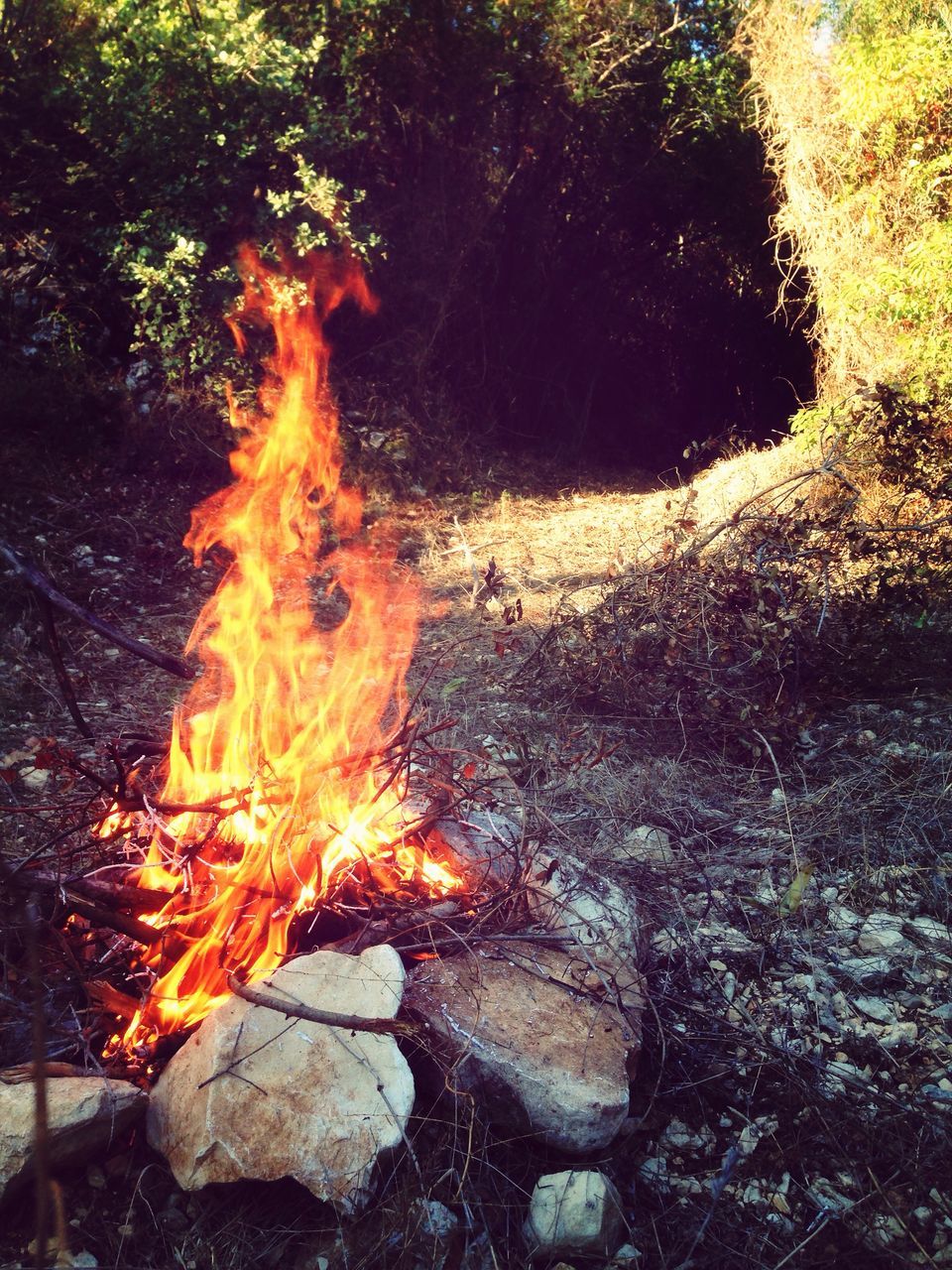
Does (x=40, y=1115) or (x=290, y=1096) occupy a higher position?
(x=40, y=1115)

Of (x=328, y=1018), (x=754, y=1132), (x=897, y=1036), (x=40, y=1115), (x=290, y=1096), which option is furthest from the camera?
(x=897, y=1036)

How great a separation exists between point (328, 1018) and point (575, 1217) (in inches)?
24.7

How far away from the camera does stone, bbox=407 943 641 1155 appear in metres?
2.01

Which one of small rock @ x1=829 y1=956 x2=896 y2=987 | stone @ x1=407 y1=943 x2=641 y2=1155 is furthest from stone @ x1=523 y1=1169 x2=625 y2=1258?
small rock @ x1=829 y1=956 x2=896 y2=987

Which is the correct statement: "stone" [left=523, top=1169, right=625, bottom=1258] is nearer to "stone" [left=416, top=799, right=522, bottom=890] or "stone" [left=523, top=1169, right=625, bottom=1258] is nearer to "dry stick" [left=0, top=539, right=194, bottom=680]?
"stone" [left=416, top=799, right=522, bottom=890]

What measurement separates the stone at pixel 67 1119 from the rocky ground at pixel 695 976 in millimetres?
96

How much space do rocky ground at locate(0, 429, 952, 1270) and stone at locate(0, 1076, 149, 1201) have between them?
96mm

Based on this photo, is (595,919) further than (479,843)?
No

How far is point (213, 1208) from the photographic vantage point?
1861 millimetres

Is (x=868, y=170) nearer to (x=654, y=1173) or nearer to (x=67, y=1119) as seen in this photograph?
(x=654, y=1173)

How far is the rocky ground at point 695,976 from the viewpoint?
1848 millimetres

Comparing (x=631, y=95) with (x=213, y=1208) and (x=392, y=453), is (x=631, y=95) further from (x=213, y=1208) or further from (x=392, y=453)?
(x=213, y=1208)

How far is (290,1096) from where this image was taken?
1.89m

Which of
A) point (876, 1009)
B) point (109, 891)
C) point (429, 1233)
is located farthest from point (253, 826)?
point (876, 1009)
